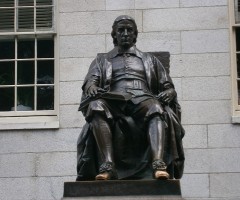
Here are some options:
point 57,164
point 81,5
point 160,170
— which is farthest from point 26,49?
point 160,170

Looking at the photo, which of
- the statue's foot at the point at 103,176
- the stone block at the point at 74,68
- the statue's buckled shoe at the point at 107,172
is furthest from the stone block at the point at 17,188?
the statue's foot at the point at 103,176

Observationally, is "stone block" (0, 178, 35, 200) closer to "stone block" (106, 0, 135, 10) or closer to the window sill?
the window sill

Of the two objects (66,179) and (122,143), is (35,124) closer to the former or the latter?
(66,179)

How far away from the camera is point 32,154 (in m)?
15.1

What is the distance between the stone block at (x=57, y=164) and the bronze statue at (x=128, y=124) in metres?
3.45

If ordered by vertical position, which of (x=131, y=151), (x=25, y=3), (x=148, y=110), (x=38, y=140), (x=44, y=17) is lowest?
(x=131, y=151)

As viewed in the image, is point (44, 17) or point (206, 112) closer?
point (206, 112)

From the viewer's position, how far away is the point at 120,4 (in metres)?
15.5

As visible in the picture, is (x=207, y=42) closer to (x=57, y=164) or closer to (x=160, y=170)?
(x=57, y=164)

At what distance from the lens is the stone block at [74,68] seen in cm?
1534

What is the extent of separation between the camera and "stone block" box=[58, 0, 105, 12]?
1556 cm

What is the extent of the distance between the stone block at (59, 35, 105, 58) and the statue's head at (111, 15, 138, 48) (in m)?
3.51

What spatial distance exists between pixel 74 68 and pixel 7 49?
1.26m

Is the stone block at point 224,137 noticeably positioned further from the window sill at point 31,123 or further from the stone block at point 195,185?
the window sill at point 31,123
